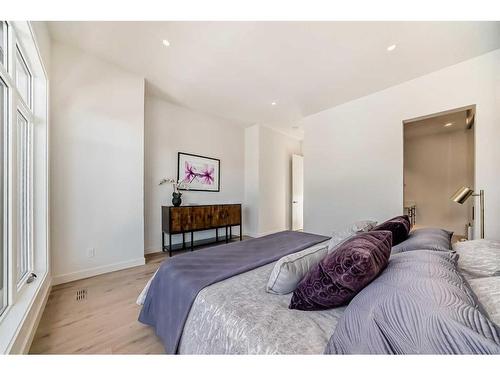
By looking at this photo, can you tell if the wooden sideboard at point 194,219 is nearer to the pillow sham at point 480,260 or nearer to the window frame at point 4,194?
the window frame at point 4,194

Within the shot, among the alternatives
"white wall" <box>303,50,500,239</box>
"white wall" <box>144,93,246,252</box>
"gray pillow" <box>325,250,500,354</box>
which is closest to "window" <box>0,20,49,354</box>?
"white wall" <box>144,93,246,252</box>

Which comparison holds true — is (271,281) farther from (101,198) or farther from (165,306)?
(101,198)

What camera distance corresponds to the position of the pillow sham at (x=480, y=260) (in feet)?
3.46

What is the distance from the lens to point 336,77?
8.89 ft

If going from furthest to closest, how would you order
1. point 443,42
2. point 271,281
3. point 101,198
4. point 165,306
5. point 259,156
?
point 259,156, point 101,198, point 443,42, point 165,306, point 271,281

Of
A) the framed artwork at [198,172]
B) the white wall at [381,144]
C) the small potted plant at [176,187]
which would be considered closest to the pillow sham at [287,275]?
the white wall at [381,144]

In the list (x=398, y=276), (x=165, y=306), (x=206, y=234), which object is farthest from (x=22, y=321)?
(x=206, y=234)

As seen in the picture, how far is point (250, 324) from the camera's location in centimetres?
80

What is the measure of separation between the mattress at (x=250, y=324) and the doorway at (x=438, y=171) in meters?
4.80

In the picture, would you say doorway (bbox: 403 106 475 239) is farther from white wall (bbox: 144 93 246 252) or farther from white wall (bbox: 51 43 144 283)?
white wall (bbox: 51 43 144 283)

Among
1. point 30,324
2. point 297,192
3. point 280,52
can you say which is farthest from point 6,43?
point 297,192

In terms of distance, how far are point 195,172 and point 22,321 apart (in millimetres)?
3009

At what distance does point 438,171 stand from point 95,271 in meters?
7.18

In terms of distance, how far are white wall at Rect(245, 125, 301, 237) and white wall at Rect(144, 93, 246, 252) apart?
300 mm
